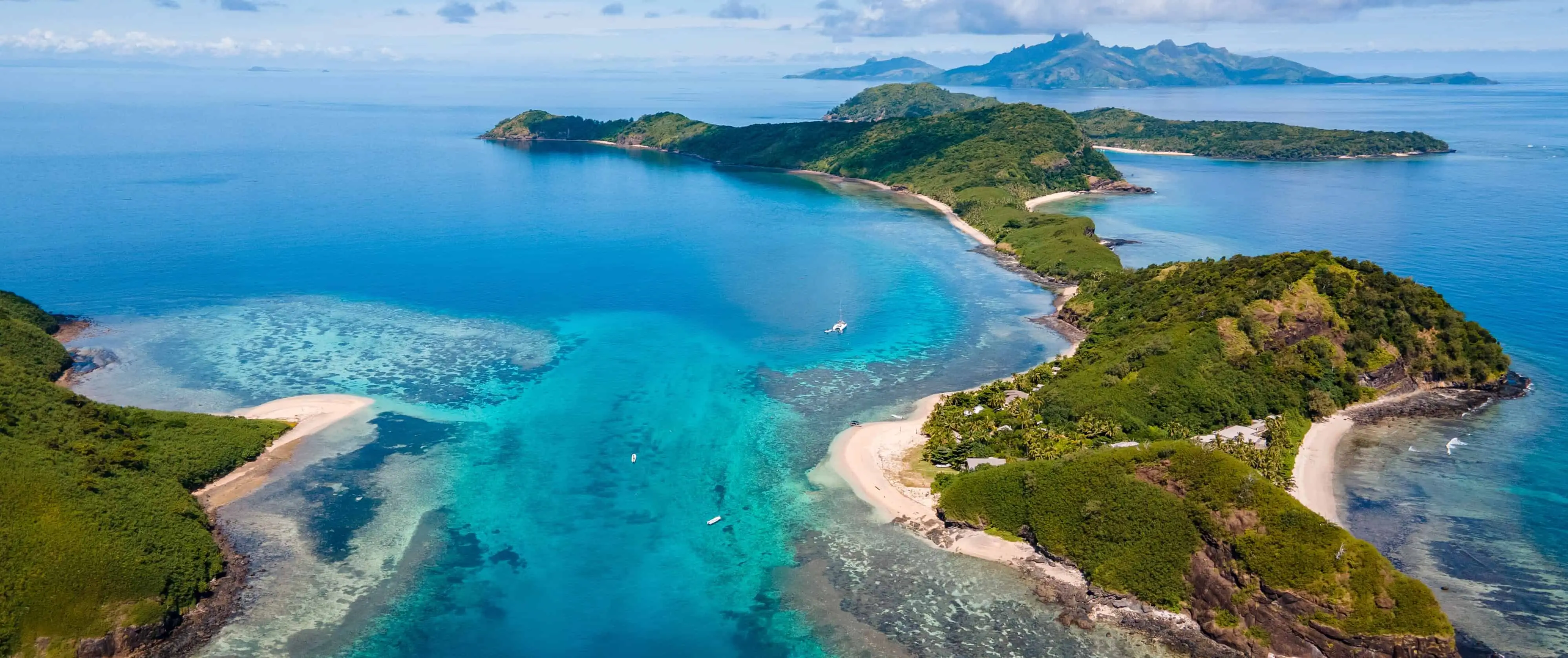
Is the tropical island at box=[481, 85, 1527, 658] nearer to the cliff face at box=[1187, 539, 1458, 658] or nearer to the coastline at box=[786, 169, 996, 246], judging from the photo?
the cliff face at box=[1187, 539, 1458, 658]

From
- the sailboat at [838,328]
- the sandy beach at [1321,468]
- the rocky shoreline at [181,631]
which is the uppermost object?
the sailboat at [838,328]

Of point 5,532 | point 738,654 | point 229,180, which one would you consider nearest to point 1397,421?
point 738,654

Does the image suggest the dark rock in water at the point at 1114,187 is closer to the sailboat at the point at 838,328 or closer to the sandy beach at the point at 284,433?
the sailboat at the point at 838,328

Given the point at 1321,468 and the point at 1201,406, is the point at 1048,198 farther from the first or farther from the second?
the point at 1321,468

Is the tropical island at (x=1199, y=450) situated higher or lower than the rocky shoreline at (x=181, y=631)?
higher

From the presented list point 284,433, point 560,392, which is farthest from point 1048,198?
point 284,433

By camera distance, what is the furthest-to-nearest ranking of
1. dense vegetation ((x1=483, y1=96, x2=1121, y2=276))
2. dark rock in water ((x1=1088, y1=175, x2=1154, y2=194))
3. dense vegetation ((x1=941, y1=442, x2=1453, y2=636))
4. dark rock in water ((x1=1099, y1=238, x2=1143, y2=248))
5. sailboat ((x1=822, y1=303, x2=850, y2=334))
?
dark rock in water ((x1=1088, y1=175, x2=1154, y2=194))
dense vegetation ((x1=483, y1=96, x2=1121, y2=276))
dark rock in water ((x1=1099, y1=238, x2=1143, y2=248))
sailboat ((x1=822, y1=303, x2=850, y2=334))
dense vegetation ((x1=941, y1=442, x2=1453, y2=636))

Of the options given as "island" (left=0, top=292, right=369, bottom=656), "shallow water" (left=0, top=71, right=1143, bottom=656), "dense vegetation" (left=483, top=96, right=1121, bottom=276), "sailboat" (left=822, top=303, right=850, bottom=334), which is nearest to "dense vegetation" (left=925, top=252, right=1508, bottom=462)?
"shallow water" (left=0, top=71, right=1143, bottom=656)

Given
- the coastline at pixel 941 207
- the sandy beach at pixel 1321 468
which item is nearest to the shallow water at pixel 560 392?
the coastline at pixel 941 207
